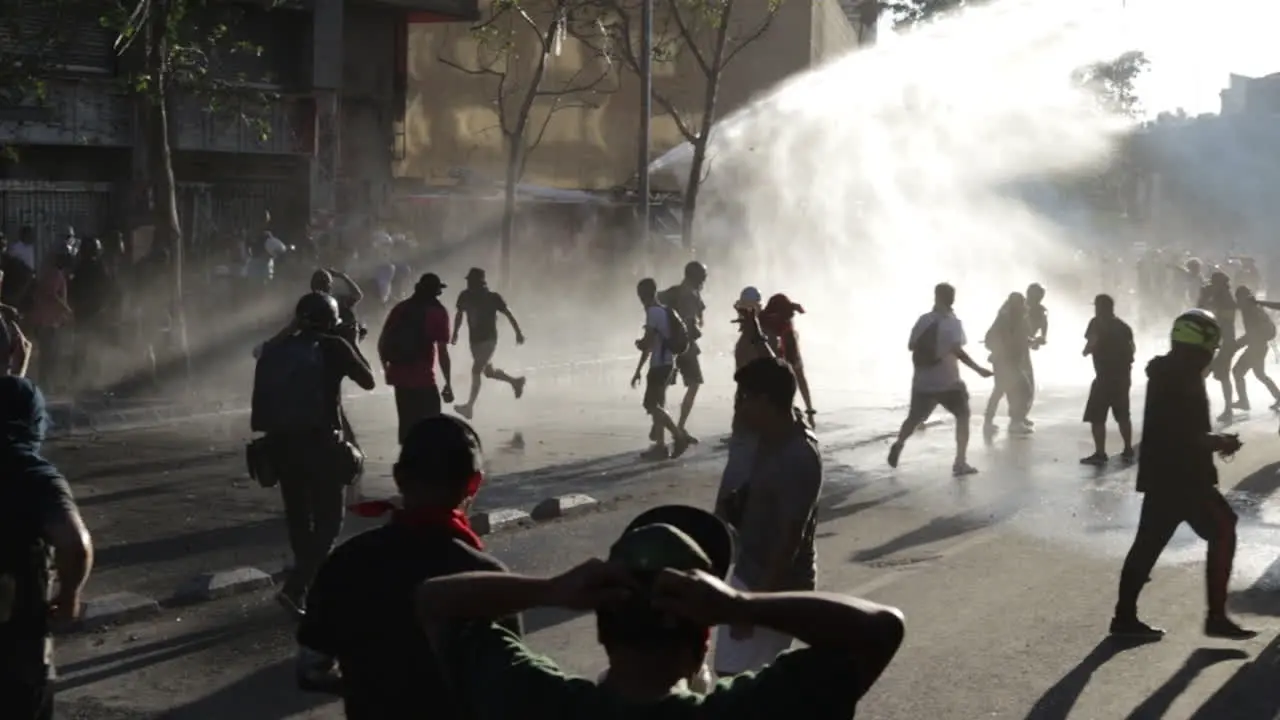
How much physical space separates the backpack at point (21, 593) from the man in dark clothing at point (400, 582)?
126 cm

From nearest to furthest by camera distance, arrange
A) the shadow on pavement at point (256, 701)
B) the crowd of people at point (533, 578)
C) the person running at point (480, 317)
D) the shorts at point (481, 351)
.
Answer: the crowd of people at point (533, 578) → the shadow on pavement at point (256, 701) → the person running at point (480, 317) → the shorts at point (481, 351)

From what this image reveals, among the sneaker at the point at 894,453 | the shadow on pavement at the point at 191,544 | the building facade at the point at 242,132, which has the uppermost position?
the building facade at the point at 242,132

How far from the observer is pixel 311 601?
13.3 feet

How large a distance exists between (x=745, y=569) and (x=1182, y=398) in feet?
11.4

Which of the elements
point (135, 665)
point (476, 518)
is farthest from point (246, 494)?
point (135, 665)

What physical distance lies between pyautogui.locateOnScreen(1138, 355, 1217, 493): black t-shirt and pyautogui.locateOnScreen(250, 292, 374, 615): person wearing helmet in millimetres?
3813

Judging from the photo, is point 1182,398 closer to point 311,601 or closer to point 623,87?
point 311,601

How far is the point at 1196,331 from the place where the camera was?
902cm

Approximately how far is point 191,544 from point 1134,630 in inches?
229

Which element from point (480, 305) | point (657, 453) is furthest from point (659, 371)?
point (480, 305)

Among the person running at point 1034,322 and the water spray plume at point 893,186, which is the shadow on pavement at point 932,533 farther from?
the water spray plume at point 893,186

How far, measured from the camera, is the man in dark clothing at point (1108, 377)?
17.1 m

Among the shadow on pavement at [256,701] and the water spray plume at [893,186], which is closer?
the shadow on pavement at [256,701]

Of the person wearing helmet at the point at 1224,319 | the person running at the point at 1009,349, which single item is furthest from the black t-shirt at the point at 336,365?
the person wearing helmet at the point at 1224,319
